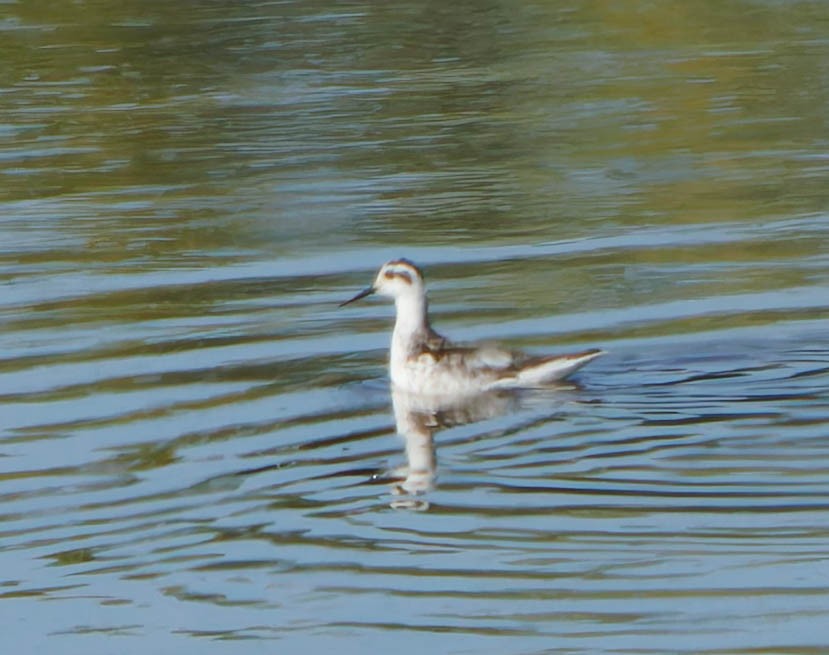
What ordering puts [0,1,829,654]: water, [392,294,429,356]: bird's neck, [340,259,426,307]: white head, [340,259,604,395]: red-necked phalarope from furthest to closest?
[340,259,426,307]: white head < [392,294,429,356]: bird's neck < [340,259,604,395]: red-necked phalarope < [0,1,829,654]: water

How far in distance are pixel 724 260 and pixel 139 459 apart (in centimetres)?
566

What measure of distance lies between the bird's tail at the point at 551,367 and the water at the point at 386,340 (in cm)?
19

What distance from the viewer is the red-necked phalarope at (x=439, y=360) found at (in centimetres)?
1212

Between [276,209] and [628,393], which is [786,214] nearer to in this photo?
[276,209]

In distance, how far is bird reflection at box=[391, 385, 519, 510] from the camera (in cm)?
1038

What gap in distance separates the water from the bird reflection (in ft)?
0.11

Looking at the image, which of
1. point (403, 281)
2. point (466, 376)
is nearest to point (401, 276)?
point (403, 281)

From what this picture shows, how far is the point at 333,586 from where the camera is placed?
8.88 meters

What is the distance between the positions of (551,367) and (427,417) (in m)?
0.75

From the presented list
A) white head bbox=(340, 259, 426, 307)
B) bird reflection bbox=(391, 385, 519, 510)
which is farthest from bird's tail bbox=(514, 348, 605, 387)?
white head bbox=(340, 259, 426, 307)

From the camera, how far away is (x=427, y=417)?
39.3 feet

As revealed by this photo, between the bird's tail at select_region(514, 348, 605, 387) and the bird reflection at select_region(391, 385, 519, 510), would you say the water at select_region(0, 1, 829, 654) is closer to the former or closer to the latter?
the bird reflection at select_region(391, 385, 519, 510)

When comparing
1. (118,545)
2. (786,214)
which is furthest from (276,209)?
(118,545)

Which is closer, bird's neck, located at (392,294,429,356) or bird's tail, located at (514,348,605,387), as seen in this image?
bird's tail, located at (514,348,605,387)
